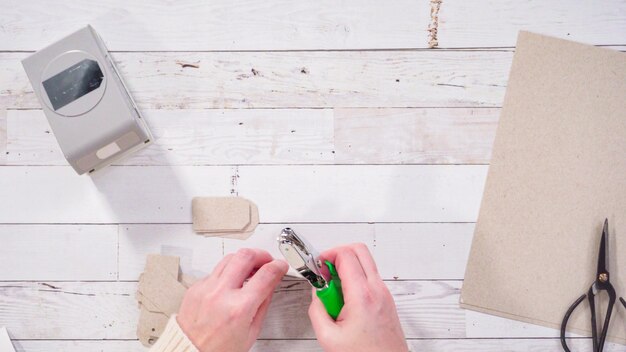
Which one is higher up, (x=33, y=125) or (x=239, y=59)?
(x=239, y=59)

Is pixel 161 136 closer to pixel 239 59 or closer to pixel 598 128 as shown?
pixel 239 59

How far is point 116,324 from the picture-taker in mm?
949

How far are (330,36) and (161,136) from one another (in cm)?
35

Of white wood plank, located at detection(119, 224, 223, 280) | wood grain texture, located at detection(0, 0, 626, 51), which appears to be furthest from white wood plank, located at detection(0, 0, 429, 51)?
white wood plank, located at detection(119, 224, 223, 280)

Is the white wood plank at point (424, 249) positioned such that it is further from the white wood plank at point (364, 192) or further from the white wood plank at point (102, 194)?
the white wood plank at point (102, 194)

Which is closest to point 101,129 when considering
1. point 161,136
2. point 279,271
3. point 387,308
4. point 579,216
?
point 161,136

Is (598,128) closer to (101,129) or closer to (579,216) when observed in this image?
(579,216)

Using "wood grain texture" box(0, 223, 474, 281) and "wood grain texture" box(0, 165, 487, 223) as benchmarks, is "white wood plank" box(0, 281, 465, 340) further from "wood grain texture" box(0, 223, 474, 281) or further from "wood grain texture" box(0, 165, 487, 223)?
"wood grain texture" box(0, 165, 487, 223)

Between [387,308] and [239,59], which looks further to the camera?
[239,59]

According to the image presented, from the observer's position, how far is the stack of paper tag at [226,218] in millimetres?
941

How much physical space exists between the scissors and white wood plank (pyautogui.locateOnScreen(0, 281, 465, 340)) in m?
0.19

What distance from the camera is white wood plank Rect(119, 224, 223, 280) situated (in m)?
0.95

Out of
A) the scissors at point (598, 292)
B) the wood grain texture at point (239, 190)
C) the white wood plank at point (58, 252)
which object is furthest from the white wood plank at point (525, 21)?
the white wood plank at point (58, 252)

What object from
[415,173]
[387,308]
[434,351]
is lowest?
[434,351]
